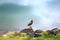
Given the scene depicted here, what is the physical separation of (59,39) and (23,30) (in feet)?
11.9

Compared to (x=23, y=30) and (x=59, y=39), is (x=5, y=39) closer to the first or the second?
(x=59, y=39)

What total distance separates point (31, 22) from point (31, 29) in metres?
0.37

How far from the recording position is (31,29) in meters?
8.09

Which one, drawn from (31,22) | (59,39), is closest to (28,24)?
(31,22)

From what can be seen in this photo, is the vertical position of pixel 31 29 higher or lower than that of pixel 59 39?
higher

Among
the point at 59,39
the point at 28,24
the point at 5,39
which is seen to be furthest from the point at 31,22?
the point at 5,39

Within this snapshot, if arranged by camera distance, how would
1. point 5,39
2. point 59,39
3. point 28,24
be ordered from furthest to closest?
1. point 28,24
2. point 59,39
3. point 5,39

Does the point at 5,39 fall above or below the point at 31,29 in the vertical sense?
below

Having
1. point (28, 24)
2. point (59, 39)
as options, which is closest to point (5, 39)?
point (59, 39)

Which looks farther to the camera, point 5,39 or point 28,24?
point 28,24

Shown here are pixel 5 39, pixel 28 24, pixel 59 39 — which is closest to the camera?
pixel 5 39

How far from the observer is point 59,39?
15.6 ft

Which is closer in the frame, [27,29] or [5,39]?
[5,39]

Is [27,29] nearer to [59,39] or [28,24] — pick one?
[28,24]
